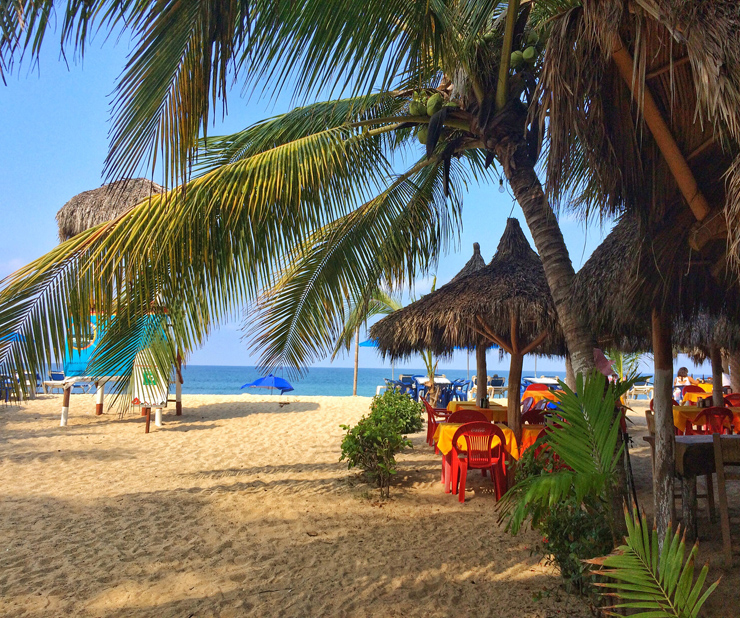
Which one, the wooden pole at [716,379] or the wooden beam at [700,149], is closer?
the wooden beam at [700,149]

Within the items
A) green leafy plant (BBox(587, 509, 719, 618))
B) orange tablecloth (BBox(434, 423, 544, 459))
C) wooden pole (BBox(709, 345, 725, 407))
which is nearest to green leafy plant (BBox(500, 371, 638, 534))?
green leafy plant (BBox(587, 509, 719, 618))

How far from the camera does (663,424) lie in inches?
162

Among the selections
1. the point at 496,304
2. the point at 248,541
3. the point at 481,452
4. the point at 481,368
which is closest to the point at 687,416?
the point at 481,368

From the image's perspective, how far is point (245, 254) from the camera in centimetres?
448

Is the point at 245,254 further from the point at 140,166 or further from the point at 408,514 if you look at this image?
the point at 408,514

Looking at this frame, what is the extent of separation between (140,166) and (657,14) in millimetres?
2404

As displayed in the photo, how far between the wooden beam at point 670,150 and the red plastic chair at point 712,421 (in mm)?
4681

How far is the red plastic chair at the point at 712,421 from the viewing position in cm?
682

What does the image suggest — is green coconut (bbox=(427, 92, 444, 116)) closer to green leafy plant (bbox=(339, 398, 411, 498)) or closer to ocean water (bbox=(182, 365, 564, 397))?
green leafy plant (bbox=(339, 398, 411, 498))

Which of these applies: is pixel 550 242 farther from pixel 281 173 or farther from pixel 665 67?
pixel 281 173

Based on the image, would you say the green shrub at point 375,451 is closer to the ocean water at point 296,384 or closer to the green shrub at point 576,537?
the green shrub at point 576,537

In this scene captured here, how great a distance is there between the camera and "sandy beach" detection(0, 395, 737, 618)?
11.4ft

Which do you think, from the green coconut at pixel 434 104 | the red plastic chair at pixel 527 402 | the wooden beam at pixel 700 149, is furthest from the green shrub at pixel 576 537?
the red plastic chair at pixel 527 402

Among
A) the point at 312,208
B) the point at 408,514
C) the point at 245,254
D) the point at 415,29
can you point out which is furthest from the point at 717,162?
the point at 408,514
